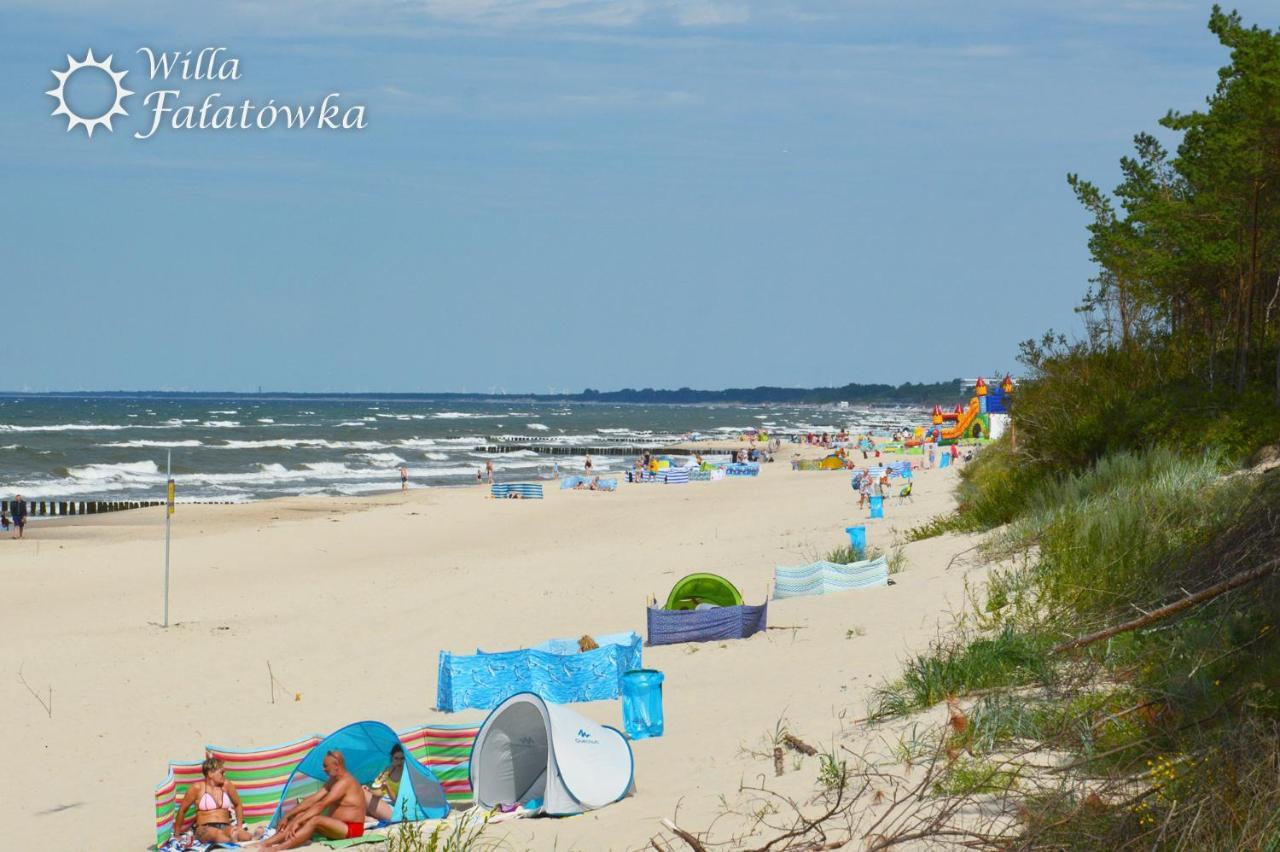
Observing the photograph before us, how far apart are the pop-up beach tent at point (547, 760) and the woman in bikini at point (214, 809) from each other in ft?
4.90

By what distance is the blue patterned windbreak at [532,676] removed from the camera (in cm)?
1134

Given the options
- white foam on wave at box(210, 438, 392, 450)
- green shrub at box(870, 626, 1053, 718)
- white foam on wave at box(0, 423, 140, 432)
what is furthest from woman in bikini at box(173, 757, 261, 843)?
white foam on wave at box(0, 423, 140, 432)

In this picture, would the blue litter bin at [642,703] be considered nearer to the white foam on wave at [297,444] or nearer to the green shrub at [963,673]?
the green shrub at [963,673]

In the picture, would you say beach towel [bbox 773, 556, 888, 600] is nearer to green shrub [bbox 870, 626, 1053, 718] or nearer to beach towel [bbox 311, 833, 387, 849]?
green shrub [bbox 870, 626, 1053, 718]

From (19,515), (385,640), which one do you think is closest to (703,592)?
(385,640)

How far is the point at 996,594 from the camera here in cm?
1080

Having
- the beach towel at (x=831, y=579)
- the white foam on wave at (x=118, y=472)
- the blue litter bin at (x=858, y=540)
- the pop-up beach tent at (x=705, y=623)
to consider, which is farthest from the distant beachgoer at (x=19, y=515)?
the pop-up beach tent at (x=705, y=623)

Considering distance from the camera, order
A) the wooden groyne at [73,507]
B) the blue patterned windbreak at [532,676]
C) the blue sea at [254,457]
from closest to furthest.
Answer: the blue patterned windbreak at [532,676] → the wooden groyne at [73,507] → the blue sea at [254,457]

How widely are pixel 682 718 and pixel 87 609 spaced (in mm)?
13154

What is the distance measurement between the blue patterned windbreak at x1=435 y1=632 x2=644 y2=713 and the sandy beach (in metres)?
0.25

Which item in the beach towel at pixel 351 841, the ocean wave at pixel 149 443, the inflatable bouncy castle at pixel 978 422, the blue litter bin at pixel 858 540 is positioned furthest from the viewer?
the ocean wave at pixel 149 443

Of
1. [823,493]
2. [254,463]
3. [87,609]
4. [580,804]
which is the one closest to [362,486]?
[254,463]

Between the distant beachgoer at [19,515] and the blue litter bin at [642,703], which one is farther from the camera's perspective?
the distant beachgoer at [19,515]

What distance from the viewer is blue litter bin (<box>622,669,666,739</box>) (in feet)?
31.1
